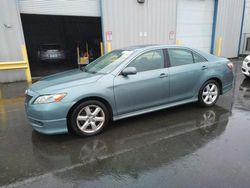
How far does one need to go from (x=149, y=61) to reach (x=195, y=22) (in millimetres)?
9941

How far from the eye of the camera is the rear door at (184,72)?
4.15 meters

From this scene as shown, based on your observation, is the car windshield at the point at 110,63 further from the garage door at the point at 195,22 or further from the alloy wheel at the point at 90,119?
the garage door at the point at 195,22

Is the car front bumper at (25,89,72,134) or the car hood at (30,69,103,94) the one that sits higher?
the car hood at (30,69,103,94)

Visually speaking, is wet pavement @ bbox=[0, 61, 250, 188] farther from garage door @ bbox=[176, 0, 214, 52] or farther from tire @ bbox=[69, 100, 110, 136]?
garage door @ bbox=[176, 0, 214, 52]

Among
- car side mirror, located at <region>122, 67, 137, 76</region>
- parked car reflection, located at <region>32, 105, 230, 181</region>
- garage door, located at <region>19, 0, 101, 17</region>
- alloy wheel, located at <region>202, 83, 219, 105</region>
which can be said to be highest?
garage door, located at <region>19, 0, 101, 17</region>

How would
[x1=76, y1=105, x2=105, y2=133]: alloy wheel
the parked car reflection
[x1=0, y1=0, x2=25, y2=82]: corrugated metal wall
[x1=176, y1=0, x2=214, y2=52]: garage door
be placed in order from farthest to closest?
[x1=176, y1=0, x2=214, y2=52]: garage door < [x1=0, y1=0, x2=25, y2=82]: corrugated metal wall < [x1=76, y1=105, x2=105, y2=133]: alloy wheel < the parked car reflection

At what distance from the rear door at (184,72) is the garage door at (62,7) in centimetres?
621

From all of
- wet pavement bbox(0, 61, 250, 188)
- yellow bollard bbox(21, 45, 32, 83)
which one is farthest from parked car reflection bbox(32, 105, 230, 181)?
yellow bollard bbox(21, 45, 32, 83)

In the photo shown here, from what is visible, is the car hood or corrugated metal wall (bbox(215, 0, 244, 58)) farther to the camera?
corrugated metal wall (bbox(215, 0, 244, 58))

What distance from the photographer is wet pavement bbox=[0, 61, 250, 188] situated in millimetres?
2432

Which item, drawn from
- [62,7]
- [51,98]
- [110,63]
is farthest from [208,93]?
[62,7]

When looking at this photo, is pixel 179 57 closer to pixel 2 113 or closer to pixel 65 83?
pixel 65 83

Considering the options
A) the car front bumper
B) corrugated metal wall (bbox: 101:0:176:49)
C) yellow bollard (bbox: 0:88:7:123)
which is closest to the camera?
the car front bumper

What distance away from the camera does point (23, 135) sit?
Answer: 3.67m
